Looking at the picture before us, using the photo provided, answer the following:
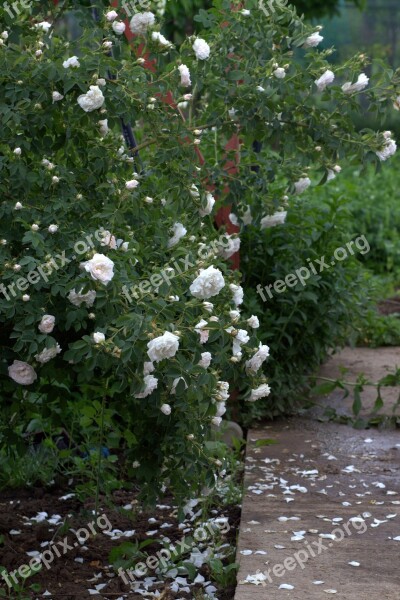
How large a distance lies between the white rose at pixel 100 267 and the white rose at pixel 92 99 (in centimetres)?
52

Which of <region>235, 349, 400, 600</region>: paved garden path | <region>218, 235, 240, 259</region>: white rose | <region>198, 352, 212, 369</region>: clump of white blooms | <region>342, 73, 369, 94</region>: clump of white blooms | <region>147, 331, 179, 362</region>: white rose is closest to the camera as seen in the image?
<region>147, 331, 179, 362</region>: white rose

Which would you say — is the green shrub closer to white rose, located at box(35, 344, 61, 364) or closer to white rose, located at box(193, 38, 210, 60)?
white rose, located at box(193, 38, 210, 60)

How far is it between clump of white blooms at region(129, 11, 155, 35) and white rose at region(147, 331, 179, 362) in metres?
1.19

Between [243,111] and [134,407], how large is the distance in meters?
0.99

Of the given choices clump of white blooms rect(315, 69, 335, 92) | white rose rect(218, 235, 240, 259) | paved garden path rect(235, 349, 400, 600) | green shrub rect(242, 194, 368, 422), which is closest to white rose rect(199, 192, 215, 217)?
white rose rect(218, 235, 240, 259)

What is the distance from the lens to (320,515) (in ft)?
11.3

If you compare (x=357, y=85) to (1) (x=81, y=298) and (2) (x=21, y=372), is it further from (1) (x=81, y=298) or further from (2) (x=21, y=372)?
(2) (x=21, y=372)

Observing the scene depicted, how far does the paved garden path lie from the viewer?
2.86 meters

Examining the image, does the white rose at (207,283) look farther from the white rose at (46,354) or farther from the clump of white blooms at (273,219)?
the clump of white blooms at (273,219)

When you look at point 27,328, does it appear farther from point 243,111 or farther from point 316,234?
point 316,234

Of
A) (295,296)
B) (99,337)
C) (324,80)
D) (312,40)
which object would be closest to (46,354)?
(99,337)

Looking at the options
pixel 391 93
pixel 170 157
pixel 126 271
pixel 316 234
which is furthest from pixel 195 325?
pixel 316 234

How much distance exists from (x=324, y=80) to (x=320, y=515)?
1.46 metres

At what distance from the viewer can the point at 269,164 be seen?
11.6ft
